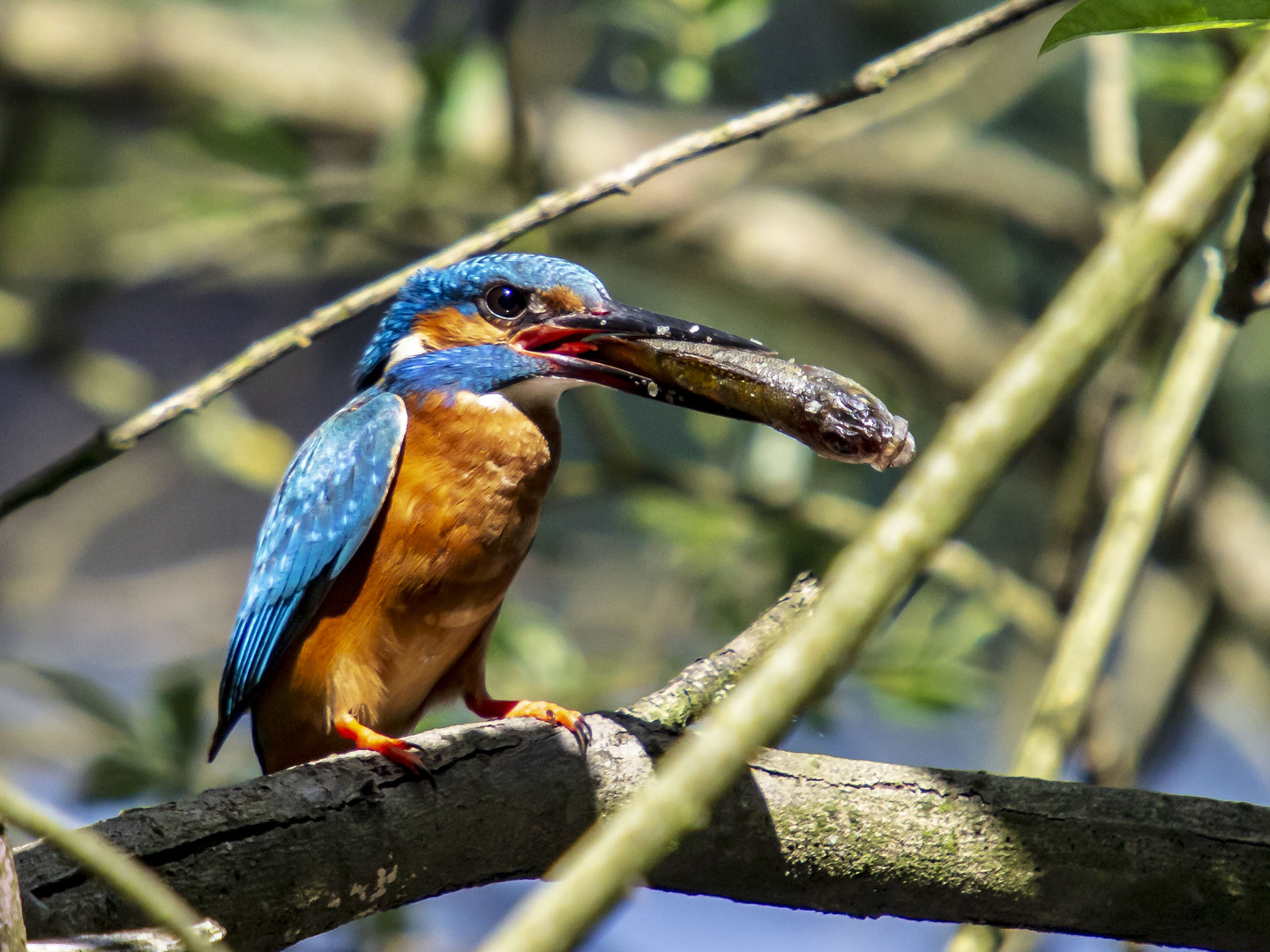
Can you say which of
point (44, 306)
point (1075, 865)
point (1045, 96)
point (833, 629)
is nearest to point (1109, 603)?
point (1075, 865)

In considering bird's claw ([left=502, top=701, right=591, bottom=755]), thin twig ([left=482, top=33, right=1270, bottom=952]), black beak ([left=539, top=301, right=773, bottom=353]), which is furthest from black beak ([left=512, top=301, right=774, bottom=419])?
thin twig ([left=482, top=33, right=1270, bottom=952])

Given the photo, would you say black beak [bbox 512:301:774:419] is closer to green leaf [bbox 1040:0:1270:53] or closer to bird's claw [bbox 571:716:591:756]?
bird's claw [bbox 571:716:591:756]

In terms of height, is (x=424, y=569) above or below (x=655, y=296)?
below

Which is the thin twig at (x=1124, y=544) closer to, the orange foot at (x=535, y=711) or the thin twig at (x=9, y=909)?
the orange foot at (x=535, y=711)

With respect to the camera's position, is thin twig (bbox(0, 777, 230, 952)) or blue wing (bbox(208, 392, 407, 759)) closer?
thin twig (bbox(0, 777, 230, 952))

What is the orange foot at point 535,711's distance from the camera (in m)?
1.63

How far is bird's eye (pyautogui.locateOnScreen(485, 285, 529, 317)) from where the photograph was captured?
93.9 inches

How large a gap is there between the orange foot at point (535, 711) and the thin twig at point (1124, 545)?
0.63m

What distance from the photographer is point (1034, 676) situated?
4.13 m

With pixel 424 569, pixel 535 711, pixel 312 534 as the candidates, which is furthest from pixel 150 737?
pixel 535 711

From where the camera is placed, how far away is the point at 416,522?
85.3 inches

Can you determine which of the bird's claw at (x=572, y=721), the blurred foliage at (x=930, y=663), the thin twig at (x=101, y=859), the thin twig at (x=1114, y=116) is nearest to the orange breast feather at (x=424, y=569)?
the bird's claw at (x=572, y=721)

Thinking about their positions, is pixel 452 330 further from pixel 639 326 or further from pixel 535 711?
pixel 535 711

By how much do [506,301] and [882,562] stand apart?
1.66 metres
